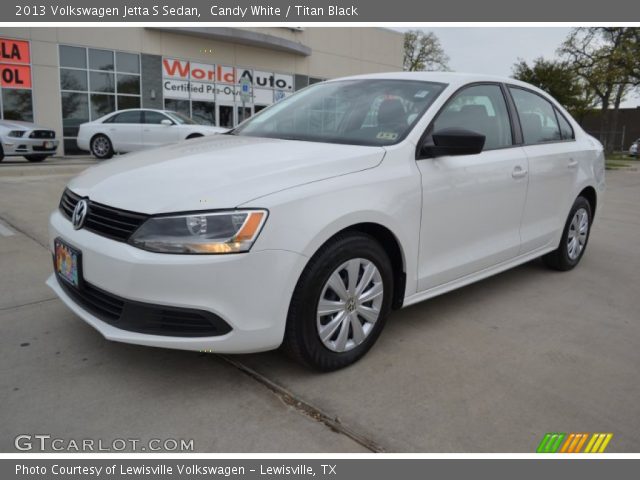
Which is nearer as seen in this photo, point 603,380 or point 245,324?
point 245,324

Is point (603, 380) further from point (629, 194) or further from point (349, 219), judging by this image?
point (629, 194)

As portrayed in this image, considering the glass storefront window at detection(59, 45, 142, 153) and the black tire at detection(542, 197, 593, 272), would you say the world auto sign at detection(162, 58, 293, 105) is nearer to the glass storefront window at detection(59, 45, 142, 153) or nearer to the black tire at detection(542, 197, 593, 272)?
the glass storefront window at detection(59, 45, 142, 153)

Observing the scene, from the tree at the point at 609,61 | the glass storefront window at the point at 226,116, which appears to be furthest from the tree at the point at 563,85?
the glass storefront window at the point at 226,116

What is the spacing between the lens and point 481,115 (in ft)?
12.5

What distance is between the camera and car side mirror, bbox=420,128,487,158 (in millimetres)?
3121

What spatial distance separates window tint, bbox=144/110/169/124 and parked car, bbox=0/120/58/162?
2307mm

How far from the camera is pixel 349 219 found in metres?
2.72

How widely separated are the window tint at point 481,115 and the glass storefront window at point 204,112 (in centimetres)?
1840

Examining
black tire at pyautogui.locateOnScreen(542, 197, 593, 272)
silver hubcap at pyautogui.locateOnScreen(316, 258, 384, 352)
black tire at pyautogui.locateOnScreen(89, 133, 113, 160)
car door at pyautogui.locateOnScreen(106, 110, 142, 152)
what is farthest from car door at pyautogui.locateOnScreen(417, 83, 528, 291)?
black tire at pyautogui.locateOnScreen(89, 133, 113, 160)

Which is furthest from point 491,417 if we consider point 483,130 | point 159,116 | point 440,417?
point 159,116

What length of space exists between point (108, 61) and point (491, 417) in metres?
19.0

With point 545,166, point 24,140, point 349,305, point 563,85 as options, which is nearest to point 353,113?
point 349,305

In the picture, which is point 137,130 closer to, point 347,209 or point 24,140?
point 24,140

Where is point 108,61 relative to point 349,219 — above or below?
above
